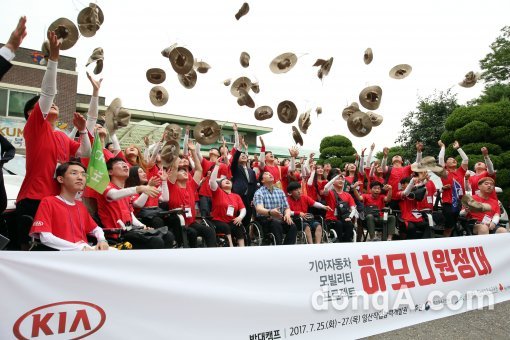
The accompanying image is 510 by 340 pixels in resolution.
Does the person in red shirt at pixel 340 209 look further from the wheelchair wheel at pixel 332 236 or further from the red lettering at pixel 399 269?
the red lettering at pixel 399 269

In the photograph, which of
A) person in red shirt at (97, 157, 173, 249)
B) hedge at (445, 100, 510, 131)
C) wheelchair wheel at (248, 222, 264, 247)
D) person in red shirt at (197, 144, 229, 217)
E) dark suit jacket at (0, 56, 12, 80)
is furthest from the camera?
hedge at (445, 100, 510, 131)

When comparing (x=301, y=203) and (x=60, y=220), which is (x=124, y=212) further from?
(x=301, y=203)

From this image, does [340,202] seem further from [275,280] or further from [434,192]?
[275,280]

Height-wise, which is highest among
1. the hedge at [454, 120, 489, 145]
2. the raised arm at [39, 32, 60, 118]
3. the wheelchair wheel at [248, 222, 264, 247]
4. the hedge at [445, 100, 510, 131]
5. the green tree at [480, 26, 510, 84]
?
the green tree at [480, 26, 510, 84]

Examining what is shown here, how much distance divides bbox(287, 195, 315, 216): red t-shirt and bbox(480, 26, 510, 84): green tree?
71.0 feet

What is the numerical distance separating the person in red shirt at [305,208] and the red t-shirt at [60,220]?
148 inches

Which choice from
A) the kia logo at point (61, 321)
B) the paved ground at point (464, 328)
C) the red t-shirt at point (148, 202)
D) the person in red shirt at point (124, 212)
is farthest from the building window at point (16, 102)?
the paved ground at point (464, 328)

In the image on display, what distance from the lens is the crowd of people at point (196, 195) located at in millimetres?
3096

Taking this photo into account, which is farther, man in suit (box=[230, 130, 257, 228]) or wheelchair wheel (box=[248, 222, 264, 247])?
man in suit (box=[230, 130, 257, 228])

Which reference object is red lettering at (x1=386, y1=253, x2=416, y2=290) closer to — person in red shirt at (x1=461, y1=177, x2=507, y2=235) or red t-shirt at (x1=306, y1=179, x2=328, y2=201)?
person in red shirt at (x1=461, y1=177, x2=507, y2=235)

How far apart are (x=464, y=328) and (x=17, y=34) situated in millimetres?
4133

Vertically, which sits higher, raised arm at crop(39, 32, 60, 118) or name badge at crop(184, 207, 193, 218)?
raised arm at crop(39, 32, 60, 118)

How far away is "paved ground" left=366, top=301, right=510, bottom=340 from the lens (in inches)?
129

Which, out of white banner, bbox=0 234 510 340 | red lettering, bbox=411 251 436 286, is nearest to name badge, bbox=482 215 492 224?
white banner, bbox=0 234 510 340
